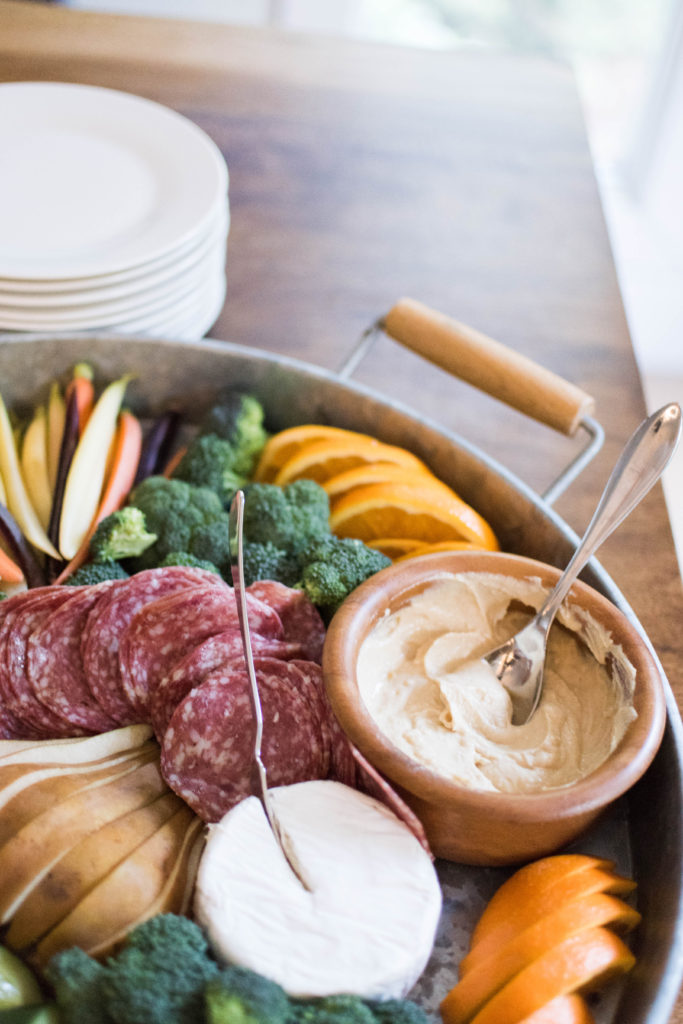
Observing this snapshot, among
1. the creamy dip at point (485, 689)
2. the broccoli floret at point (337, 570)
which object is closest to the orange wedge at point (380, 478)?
the broccoli floret at point (337, 570)

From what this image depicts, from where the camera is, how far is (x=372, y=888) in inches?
39.8

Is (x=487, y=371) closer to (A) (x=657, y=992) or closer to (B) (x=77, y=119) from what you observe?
(A) (x=657, y=992)

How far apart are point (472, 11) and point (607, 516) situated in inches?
174

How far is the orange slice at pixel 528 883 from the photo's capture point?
106cm

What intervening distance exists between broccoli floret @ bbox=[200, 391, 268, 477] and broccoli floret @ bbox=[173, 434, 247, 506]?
0.01 metres

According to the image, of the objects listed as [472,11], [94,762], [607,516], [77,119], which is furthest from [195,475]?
[472,11]

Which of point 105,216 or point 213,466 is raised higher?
point 105,216

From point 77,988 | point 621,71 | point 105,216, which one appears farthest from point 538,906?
point 621,71

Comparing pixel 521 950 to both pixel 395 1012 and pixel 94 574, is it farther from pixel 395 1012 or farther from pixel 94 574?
pixel 94 574

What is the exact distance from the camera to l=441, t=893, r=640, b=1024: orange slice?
972mm

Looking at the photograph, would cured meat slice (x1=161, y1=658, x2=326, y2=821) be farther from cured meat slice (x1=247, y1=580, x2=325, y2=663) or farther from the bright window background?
the bright window background

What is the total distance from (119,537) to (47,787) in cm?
46

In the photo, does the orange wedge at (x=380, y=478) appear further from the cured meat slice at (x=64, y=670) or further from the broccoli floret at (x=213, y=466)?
the cured meat slice at (x=64, y=670)

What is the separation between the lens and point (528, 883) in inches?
42.4
